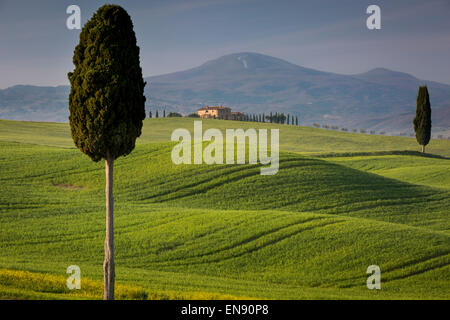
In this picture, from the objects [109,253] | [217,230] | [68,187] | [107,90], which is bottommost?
[217,230]

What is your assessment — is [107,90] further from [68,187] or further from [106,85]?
[68,187]

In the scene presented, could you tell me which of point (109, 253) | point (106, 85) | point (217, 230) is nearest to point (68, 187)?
point (217, 230)

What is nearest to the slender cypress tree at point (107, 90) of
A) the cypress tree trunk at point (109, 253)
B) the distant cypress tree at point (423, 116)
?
the cypress tree trunk at point (109, 253)

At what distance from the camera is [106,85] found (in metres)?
17.7

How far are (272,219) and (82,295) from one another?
18720 mm

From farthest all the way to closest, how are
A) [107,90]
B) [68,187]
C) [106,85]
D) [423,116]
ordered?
[423,116] → [68,187] → [106,85] → [107,90]

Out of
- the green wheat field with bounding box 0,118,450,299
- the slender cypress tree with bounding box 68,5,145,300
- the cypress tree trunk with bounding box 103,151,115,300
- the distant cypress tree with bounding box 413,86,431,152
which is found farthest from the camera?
the distant cypress tree with bounding box 413,86,431,152

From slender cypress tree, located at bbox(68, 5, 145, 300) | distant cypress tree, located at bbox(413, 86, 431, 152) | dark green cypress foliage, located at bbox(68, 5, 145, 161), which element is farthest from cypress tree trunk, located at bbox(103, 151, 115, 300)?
distant cypress tree, located at bbox(413, 86, 431, 152)

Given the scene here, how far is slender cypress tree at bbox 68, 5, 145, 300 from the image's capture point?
17656mm

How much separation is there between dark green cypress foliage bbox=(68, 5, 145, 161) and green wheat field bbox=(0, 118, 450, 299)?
5.82 meters

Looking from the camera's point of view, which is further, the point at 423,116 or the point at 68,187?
the point at 423,116

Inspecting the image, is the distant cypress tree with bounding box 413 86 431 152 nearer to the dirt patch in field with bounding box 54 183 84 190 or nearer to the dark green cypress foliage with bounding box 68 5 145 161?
the dirt patch in field with bounding box 54 183 84 190

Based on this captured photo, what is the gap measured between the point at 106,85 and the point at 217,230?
1684 cm

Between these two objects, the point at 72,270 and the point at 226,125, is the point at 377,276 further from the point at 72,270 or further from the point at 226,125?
the point at 226,125
